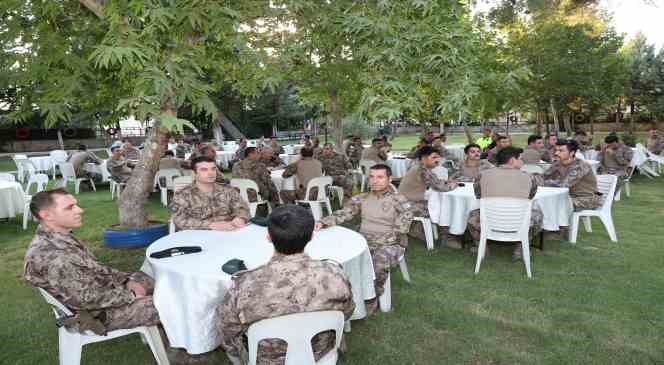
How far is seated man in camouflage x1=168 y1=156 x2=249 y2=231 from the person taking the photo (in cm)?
389

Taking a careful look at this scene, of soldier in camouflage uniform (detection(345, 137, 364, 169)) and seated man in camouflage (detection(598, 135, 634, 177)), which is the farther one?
soldier in camouflage uniform (detection(345, 137, 364, 169))

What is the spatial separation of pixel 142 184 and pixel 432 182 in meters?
3.69

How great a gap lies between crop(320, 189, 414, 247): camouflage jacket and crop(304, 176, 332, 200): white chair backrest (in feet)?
9.76

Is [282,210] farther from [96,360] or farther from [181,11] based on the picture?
[181,11]

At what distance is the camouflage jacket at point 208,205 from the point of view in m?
3.88

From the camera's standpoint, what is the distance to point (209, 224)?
3504mm

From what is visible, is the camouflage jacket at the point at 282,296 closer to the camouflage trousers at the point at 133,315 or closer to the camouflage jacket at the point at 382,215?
the camouflage trousers at the point at 133,315

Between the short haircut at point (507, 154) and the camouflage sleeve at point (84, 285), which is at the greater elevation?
the short haircut at point (507, 154)

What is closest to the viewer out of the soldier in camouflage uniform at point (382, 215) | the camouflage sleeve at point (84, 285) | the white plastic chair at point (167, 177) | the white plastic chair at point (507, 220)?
the camouflage sleeve at point (84, 285)

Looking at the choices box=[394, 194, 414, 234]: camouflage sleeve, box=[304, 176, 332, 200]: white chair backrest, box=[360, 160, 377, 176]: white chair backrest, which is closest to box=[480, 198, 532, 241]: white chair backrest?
box=[394, 194, 414, 234]: camouflage sleeve

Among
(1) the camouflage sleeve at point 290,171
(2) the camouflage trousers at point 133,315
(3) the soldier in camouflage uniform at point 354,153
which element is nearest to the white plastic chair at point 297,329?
(2) the camouflage trousers at point 133,315

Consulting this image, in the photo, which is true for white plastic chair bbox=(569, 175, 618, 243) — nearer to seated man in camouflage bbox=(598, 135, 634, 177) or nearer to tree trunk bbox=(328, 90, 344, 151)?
seated man in camouflage bbox=(598, 135, 634, 177)

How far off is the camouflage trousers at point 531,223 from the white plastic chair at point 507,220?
48 centimetres

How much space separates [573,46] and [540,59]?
43.9 inches
